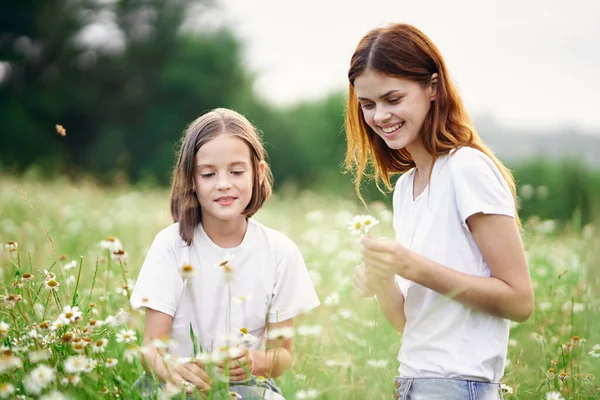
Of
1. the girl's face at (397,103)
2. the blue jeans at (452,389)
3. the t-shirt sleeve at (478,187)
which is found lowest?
the blue jeans at (452,389)

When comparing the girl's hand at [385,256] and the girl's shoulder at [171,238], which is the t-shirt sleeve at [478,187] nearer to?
the girl's hand at [385,256]

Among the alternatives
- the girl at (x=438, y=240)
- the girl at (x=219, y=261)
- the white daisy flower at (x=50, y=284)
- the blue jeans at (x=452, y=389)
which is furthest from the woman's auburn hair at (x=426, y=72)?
the white daisy flower at (x=50, y=284)

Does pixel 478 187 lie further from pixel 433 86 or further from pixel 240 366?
pixel 240 366

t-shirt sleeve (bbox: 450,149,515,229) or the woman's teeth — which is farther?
the woman's teeth

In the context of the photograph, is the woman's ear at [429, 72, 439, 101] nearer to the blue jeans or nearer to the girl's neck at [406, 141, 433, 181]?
the girl's neck at [406, 141, 433, 181]

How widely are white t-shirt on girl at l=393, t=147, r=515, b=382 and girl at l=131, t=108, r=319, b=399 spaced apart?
416 millimetres

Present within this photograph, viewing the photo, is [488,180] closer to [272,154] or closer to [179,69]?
[272,154]

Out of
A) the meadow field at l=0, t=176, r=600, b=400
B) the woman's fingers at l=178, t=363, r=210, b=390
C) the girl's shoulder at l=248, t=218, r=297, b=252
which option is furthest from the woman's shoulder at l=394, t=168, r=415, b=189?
the woman's fingers at l=178, t=363, r=210, b=390

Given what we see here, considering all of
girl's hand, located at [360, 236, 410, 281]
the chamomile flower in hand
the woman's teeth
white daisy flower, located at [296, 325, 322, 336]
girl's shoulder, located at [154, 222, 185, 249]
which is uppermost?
the woman's teeth

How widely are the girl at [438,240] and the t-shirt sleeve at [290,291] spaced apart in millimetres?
262

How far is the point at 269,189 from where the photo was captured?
256cm

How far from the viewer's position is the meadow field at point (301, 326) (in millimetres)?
1980

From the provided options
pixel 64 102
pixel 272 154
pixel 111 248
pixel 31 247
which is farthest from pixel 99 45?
pixel 111 248

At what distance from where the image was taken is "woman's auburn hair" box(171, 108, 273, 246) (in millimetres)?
2367
